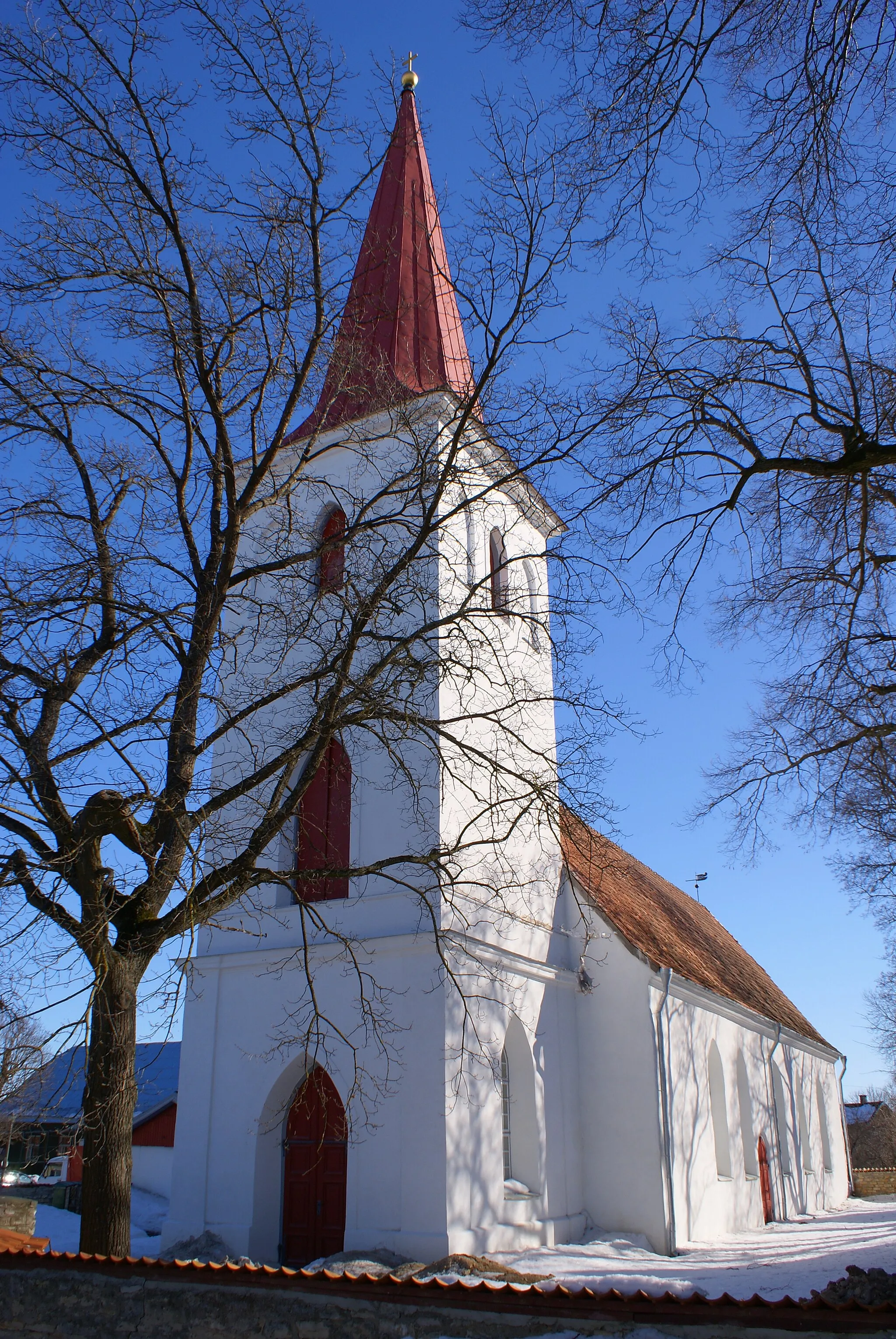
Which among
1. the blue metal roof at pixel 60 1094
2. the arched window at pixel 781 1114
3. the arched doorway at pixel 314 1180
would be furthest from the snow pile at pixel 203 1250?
the arched window at pixel 781 1114

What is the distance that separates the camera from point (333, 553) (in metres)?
12.6

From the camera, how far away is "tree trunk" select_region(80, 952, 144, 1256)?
764cm

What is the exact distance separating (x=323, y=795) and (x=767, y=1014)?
13.5m

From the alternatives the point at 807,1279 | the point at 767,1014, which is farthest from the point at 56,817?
A: the point at 767,1014

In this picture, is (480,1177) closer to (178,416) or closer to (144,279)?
(178,416)

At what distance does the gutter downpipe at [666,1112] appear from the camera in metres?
13.8

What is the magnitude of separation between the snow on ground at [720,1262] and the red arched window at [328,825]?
4859mm

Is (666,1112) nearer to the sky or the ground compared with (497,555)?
nearer to the ground

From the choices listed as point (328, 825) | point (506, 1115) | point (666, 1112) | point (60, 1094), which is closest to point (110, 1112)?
point (60, 1094)

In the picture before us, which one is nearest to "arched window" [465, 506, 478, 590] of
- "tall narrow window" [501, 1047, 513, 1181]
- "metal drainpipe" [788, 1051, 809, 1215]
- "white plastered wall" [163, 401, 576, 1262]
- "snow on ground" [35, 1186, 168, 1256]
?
"white plastered wall" [163, 401, 576, 1262]

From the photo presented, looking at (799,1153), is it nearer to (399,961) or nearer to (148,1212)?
(148,1212)

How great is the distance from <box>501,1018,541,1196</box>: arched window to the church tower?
0.10ft

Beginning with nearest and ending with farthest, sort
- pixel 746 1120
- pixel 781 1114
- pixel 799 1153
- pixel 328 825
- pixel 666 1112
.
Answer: pixel 328 825 < pixel 666 1112 < pixel 746 1120 < pixel 781 1114 < pixel 799 1153

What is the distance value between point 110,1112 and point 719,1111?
44.2 ft
